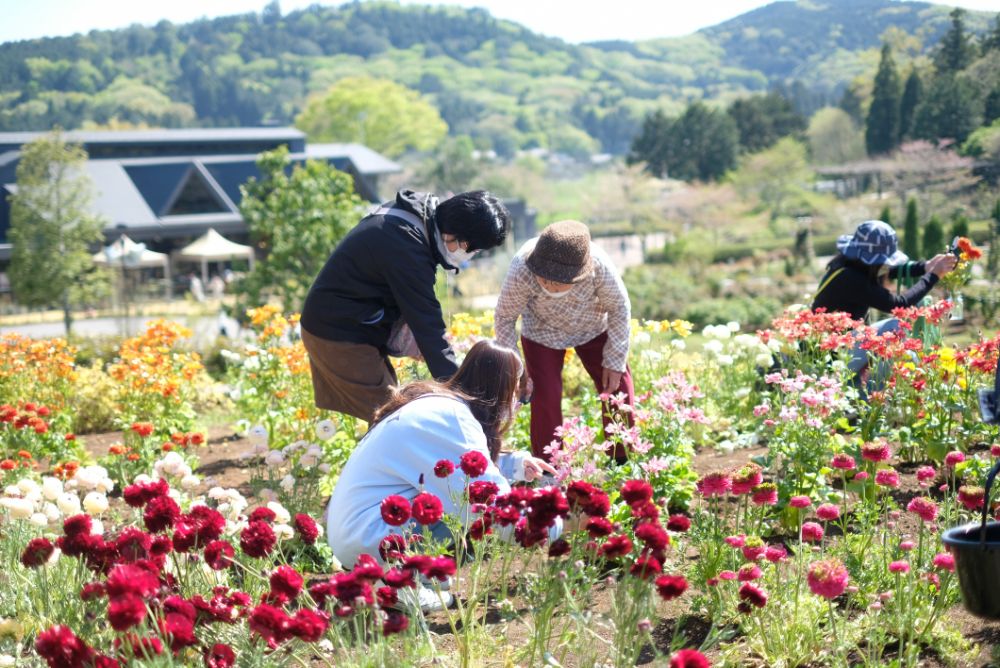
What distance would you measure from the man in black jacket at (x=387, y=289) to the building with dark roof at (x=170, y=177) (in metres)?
29.3

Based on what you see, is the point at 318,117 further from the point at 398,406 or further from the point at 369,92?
the point at 398,406

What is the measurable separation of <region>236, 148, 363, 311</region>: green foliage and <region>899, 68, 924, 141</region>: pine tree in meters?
18.8

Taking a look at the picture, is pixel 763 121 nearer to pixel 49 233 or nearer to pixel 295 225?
pixel 49 233

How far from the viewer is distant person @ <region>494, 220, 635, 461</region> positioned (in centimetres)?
430

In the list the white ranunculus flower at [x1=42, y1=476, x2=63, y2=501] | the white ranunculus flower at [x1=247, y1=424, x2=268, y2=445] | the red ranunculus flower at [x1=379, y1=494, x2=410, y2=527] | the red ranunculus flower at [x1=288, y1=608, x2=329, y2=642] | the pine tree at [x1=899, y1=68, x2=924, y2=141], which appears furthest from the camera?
the pine tree at [x1=899, y1=68, x2=924, y2=141]

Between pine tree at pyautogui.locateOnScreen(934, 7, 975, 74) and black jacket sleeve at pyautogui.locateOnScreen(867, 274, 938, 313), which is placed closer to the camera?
black jacket sleeve at pyautogui.locateOnScreen(867, 274, 938, 313)

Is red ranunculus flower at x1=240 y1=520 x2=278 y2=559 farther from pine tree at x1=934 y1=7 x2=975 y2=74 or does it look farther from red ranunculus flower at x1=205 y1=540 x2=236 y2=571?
pine tree at x1=934 y1=7 x2=975 y2=74

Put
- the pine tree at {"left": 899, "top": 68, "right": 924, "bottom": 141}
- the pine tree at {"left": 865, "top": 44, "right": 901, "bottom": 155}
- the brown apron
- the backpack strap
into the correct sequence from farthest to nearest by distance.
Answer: the pine tree at {"left": 865, "top": 44, "right": 901, "bottom": 155} → the pine tree at {"left": 899, "top": 68, "right": 924, "bottom": 141} → the backpack strap → the brown apron

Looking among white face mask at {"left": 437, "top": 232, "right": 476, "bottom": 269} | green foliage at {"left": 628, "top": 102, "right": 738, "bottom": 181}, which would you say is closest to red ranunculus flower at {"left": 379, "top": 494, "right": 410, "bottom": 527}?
white face mask at {"left": 437, "top": 232, "right": 476, "bottom": 269}

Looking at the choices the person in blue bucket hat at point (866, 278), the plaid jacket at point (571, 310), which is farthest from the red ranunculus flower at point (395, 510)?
the person in blue bucket hat at point (866, 278)

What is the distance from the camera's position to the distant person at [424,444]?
3.08m

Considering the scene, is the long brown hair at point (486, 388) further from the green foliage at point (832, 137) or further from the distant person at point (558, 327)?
the green foliage at point (832, 137)

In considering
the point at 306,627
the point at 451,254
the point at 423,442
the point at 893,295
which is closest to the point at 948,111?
the point at 893,295

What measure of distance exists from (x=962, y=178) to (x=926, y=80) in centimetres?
633
